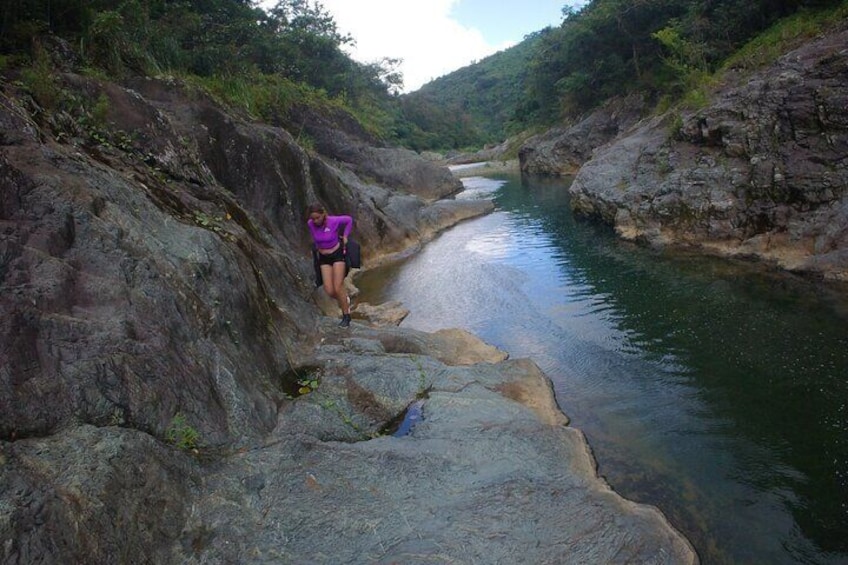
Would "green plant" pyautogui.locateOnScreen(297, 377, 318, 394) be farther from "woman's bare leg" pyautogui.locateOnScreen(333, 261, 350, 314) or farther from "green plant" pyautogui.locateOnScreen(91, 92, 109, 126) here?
"green plant" pyautogui.locateOnScreen(91, 92, 109, 126)

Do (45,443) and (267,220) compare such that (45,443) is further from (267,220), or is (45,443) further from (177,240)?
(267,220)

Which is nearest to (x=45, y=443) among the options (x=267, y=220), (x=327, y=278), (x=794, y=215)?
(x=327, y=278)

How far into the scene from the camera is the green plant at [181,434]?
4.75 m

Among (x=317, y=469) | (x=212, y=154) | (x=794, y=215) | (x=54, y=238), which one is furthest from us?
(x=212, y=154)

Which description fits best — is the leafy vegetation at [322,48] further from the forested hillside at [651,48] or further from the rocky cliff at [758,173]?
the rocky cliff at [758,173]

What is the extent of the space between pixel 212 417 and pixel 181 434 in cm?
42

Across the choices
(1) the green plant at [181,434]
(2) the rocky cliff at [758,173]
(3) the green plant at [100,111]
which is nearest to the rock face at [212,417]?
(1) the green plant at [181,434]

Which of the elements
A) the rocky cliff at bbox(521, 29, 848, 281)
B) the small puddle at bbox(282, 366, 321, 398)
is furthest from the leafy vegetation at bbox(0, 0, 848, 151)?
the small puddle at bbox(282, 366, 321, 398)

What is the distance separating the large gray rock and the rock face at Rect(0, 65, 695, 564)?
9.03 meters

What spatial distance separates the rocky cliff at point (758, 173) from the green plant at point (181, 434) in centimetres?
1233

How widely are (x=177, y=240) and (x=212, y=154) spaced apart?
8778 millimetres

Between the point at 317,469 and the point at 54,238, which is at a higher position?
the point at 54,238

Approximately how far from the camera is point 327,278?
9367 mm

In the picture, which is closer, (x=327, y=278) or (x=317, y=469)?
(x=317, y=469)
